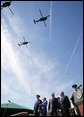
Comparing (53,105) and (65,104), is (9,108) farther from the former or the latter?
(65,104)

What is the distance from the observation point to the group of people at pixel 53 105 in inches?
596

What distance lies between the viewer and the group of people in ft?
49.7

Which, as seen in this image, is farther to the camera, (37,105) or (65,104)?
(37,105)

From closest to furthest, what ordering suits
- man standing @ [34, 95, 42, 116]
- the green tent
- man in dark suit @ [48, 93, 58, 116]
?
man in dark suit @ [48, 93, 58, 116] < man standing @ [34, 95, 42, 116] < the green tent

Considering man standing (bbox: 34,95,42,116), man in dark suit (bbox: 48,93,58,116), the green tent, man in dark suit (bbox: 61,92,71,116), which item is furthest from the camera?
the green tent

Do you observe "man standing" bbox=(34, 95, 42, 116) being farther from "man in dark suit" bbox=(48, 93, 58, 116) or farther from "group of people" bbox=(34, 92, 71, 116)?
"man in dark suit" bbox=(48, 93, 58, 116)

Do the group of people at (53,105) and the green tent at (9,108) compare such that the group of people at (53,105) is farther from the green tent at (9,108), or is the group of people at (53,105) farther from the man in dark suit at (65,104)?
the green tent at (9,108)

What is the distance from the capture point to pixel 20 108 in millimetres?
21781

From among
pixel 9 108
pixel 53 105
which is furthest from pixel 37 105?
pixel 9 108

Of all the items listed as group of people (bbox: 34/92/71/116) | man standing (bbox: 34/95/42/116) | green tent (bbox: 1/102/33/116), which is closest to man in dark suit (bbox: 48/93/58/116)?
group of people (bbox: 34/92/71/116)

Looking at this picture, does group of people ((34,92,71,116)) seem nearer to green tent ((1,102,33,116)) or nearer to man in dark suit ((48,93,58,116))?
man in dark suit ((48,93,58,116))

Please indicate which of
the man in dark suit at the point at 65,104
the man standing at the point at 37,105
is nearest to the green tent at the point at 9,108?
the man standing at the point at 37,105

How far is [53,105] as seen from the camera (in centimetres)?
1540

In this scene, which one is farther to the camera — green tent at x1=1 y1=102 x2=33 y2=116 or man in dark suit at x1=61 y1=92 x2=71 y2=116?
green tent at x1=1 y1=102 x2=33 y2=116
